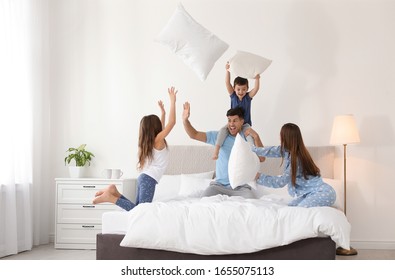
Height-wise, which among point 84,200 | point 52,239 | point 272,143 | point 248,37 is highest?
point 248,37

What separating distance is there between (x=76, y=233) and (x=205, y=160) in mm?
1513

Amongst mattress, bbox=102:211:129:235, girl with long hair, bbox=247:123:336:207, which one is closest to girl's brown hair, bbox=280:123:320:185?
girl with long hair, bbox=247:123:336:207

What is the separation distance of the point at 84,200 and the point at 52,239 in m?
0.80

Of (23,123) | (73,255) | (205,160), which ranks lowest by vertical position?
(73,255)

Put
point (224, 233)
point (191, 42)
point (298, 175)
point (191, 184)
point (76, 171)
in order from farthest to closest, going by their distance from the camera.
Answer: point (76, 171) < point (191, 184) < point (191, 42) < point (298, 175) < point (224, 233)

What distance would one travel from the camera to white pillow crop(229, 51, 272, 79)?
215 inches

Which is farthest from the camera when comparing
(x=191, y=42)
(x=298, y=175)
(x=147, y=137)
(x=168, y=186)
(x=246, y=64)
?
(x=168, y=186)

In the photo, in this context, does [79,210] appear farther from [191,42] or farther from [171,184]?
[191,42]

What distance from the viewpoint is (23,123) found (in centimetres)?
596

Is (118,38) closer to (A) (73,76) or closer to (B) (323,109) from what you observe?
(A) (73,76)

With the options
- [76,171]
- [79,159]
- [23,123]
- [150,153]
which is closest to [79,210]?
[76,171]

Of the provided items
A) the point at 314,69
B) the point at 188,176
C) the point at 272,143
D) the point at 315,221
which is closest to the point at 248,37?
the point at 314,69

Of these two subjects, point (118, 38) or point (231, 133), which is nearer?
point (231, 133)
